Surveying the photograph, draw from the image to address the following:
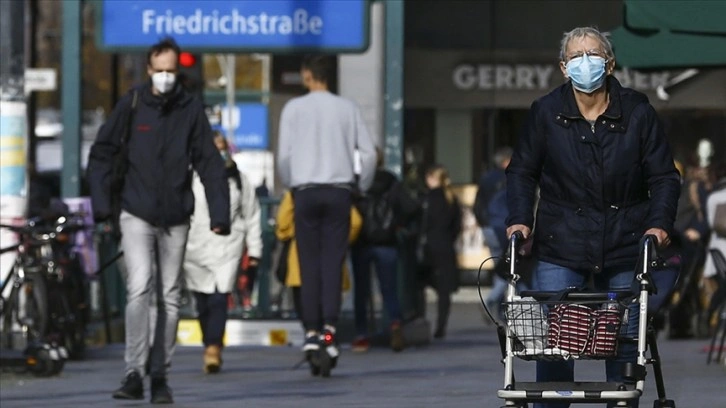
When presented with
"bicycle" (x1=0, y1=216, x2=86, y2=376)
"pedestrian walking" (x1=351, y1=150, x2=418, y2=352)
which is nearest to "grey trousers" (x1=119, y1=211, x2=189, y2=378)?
"bicycle" (x1=0, y1=216, x2=86, y2=376)

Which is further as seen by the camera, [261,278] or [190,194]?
[261,278]

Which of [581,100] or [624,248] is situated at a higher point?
[581,100]

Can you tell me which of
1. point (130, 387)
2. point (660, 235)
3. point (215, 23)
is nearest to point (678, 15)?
point (130, 387)

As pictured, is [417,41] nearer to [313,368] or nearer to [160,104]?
[313,368]

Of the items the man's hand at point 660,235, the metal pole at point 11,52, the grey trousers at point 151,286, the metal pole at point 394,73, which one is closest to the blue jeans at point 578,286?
the man's hand at point 660,235

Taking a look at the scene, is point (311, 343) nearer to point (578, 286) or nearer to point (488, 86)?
point (578, 286)

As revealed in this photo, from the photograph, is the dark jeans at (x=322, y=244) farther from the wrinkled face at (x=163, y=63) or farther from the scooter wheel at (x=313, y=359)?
the wrinkled face at (x=163, y=63)

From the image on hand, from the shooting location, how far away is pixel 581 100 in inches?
295

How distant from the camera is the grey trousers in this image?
34.3 feet

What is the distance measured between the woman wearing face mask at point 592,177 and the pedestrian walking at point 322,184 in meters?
5.01

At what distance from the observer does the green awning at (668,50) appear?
12.1m

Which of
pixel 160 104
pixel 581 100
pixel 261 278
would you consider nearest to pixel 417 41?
pixel 261 278

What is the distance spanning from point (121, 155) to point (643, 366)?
4.45 meters

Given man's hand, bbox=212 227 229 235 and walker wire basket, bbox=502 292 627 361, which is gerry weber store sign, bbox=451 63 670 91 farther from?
walker wire basket, bbox=502 292 627 361
